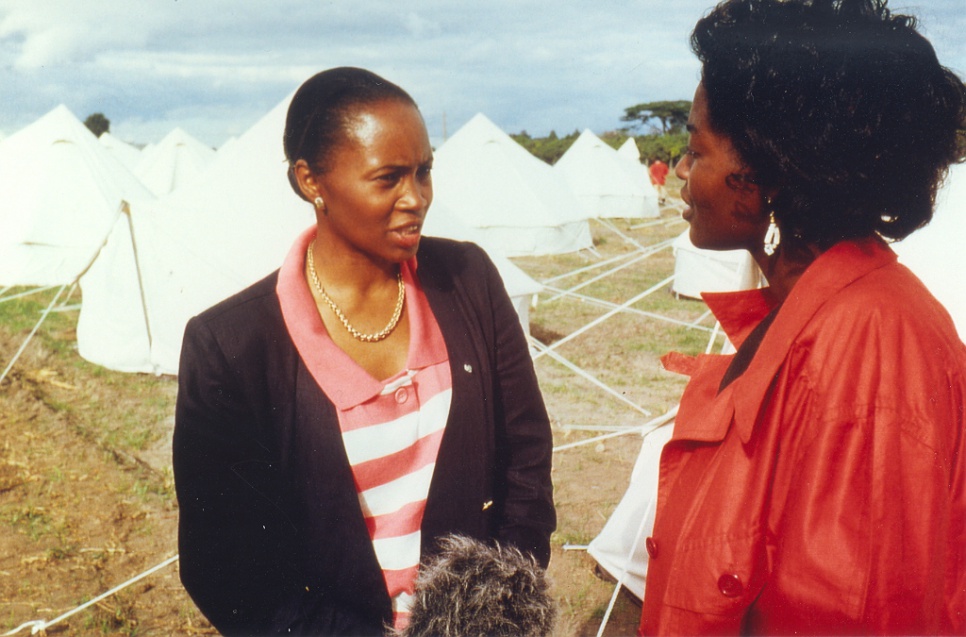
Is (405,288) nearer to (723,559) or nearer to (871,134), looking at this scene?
(723,559)

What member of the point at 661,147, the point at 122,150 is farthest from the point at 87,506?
the point at 661,147

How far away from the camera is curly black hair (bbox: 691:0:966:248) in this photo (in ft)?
3.86

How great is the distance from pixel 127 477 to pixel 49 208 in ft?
23.5

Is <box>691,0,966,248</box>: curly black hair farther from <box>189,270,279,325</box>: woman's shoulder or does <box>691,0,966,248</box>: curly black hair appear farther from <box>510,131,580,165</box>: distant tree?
<box>510,131,580,165</box>: distant tree

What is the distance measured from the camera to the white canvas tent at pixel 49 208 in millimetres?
10109

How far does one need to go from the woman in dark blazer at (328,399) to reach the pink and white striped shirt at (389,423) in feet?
0.04

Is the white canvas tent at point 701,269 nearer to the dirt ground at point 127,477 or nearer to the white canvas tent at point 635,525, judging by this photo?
the dirt ground at point 127,477

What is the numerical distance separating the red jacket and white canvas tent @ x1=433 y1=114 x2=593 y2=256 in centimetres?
1204

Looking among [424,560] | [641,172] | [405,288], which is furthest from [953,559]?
[641,172]

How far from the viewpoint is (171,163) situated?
17.7 meters

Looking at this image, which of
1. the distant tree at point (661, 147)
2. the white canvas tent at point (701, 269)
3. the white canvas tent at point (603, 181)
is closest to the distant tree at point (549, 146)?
the distant tree at point (661, 147)

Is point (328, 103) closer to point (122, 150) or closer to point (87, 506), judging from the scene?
point (87, 506)

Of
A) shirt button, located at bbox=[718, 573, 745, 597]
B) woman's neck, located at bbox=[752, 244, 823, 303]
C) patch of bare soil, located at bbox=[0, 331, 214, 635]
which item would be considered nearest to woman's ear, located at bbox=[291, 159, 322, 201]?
woman's neck, located at bbox=[752, 244, 823, 303]

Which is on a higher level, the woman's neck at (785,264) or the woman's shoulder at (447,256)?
the woman's neck at (785,264)
